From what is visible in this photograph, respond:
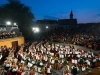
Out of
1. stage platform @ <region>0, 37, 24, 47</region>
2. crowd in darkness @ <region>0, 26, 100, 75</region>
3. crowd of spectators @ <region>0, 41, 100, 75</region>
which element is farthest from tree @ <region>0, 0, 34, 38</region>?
crowd of spectators @ <region>0, 41, 100, 75</region>

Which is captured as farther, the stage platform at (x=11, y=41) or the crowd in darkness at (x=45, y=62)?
the stage platform at (x=11, y=41)

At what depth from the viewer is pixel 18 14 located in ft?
129

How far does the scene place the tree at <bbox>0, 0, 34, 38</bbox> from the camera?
37.8m

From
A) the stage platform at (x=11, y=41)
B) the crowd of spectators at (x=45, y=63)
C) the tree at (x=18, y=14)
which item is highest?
the tree at (x=18, y=14)

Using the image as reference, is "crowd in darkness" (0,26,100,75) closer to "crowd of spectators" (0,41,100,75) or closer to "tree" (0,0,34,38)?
"crowd of spectators" (0,41,100,75)

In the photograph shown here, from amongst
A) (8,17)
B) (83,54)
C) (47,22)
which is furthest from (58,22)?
(83,54)

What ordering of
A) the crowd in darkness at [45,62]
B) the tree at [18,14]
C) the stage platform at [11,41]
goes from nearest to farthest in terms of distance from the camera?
the crowd in darkness at [45,62] → the stage platform at [11,41] → the tree at [18,14]

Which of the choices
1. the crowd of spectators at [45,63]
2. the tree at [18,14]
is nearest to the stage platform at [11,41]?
the crowd of spectators at [45,63]

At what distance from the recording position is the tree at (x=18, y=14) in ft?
124

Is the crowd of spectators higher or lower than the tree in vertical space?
lower

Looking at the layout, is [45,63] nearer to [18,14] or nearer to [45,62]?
[45,62]

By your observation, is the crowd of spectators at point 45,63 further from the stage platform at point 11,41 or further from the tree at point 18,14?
the tree at point 18,14

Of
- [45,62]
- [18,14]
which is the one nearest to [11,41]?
[45,62]

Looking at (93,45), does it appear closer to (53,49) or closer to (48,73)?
(53,49)
